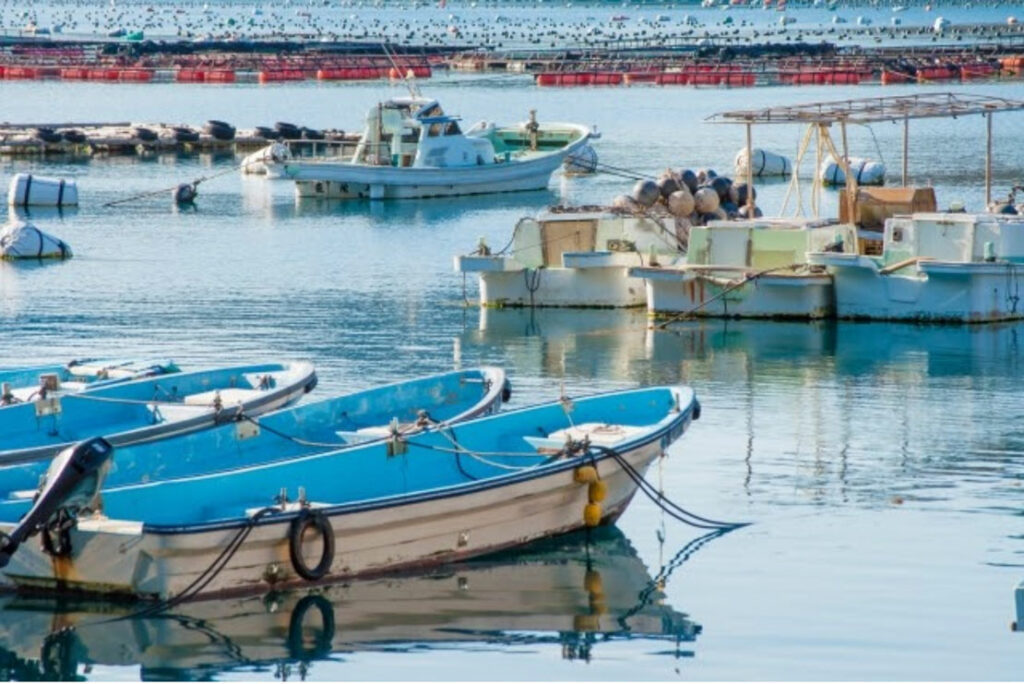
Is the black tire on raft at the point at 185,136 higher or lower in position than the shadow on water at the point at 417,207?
higher

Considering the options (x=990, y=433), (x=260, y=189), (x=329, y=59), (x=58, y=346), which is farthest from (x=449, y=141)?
(x=329, y=59)

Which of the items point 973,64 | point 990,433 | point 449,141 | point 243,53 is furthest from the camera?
point 243,53

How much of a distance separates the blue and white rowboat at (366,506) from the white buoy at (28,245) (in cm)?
2593

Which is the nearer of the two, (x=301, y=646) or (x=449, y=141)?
(x=301, y=646)

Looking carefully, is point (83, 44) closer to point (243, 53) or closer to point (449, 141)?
point (243, 53)

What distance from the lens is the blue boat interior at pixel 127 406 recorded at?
912 inches

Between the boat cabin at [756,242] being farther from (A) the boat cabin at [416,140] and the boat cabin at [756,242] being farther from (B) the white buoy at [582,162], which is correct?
(B) the white buoy at [582,162]

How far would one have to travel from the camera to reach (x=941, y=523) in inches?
880

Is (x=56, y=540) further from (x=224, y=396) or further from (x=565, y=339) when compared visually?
(x=565, y=339)

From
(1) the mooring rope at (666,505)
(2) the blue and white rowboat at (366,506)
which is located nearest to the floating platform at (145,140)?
(1) the mooring rope at (666,505)

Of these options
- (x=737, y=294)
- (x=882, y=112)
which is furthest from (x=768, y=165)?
(x=737, y=294)

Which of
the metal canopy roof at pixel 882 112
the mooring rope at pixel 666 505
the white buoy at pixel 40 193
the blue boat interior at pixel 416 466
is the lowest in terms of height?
the mooring rope at pixel 666 505

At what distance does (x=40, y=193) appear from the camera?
57.9 m

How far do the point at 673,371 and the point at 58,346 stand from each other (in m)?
9.35
